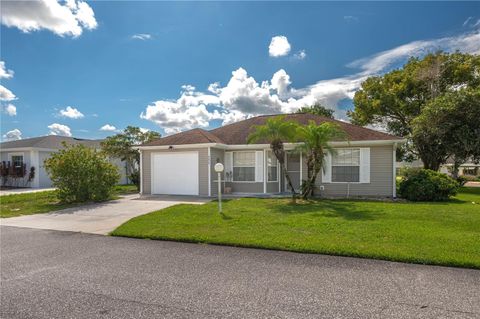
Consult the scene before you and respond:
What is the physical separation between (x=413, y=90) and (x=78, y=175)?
24.4m

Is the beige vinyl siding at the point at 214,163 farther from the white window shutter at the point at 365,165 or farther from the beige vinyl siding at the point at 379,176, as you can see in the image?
the white window shutter at the point at 365,165

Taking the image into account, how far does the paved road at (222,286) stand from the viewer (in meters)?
3.17

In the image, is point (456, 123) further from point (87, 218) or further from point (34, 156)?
point (34, 156)

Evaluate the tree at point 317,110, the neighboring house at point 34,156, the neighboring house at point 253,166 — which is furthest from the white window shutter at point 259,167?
the tree at point 317,110

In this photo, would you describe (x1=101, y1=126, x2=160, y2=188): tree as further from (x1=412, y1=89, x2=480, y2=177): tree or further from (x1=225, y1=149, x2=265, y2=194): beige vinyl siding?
(x1=412, y1=89, x2=480, y2=177): tree

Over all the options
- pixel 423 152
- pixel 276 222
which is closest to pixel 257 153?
pixel 276 222

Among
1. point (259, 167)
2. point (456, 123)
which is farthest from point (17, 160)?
point (456, 123)

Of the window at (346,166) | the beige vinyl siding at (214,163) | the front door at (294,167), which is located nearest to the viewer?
the window at (346,166)

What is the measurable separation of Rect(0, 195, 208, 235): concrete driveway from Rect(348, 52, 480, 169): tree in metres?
18.8

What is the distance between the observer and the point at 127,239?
6406mm

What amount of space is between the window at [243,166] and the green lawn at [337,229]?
465 centimetres

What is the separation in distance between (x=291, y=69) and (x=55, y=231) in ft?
51.0

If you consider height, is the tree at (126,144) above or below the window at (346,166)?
above

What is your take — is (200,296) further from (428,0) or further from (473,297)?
(428,0)
